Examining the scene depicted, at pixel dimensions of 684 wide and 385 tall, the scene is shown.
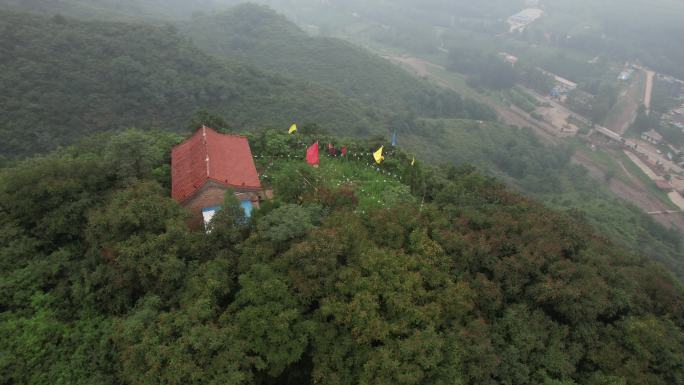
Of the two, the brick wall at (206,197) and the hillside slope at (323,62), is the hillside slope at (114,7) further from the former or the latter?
the brick wall at (206,197)

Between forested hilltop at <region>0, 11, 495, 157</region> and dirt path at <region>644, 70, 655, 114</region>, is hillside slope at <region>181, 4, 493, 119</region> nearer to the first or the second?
forested hilltop at <region>0, 11, 495, 157</region>

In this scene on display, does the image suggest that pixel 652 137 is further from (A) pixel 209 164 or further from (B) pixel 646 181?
(A) pixel 209 164

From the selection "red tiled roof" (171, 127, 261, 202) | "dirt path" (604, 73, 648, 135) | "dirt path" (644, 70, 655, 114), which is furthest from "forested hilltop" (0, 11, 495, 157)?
"dirt path" (644, 70, 655, 114)

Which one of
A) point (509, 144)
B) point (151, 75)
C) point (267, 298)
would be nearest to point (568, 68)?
point (509, 144)

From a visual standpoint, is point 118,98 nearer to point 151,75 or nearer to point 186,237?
point 151,75

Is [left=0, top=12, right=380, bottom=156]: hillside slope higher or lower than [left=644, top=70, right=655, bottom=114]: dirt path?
lower

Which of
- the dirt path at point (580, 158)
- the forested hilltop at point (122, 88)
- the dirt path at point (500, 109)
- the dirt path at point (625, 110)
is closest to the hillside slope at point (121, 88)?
the forested hilltop at point (122, 88)
